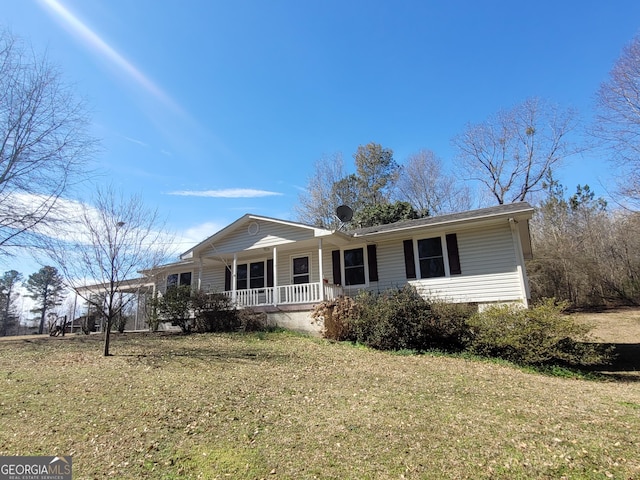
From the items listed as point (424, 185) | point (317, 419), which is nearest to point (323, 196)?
point (424, 185)

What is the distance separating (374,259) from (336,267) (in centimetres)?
176

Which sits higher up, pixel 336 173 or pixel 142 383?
pixel 336 173

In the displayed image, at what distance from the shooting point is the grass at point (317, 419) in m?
3.75

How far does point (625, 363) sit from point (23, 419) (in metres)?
14.1

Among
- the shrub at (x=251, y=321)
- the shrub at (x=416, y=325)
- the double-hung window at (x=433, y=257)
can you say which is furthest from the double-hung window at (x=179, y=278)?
the shrub at (x=416, y=325)

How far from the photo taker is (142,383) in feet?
22.3

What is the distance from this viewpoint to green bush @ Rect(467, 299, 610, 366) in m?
8.31

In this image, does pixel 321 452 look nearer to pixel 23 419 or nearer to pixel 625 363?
pixel 23 419

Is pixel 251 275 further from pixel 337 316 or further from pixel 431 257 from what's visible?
pixel 431 257

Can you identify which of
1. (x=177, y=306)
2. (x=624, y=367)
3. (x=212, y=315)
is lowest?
(x=624, y=367)

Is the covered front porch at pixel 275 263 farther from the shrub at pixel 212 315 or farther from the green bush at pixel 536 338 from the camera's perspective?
the green bush at pixel 536 338

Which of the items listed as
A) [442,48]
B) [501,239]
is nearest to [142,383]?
[501,239]

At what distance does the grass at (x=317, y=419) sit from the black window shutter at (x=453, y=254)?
448 centimetres

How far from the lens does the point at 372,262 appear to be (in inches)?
573
